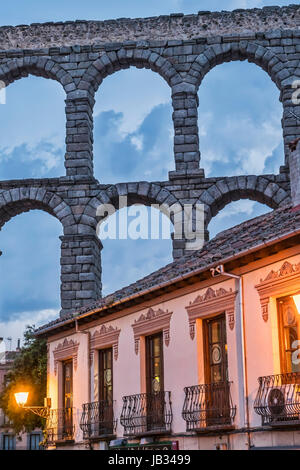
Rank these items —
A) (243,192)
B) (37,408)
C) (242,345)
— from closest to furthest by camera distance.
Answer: (242,345) < (37,408) < (243,192)

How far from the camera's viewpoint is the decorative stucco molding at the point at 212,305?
46.8 feet

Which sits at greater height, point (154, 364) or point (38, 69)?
point (38, 69)

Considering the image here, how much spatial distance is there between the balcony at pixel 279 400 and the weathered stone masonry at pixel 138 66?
17090mm

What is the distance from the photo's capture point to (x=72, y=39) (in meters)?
33.6

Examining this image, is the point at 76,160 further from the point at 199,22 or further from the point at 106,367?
the point at 106,367

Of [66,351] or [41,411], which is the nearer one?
[66,351]

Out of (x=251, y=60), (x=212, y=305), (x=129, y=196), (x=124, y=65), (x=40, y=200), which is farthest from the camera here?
(x=124, y=65)

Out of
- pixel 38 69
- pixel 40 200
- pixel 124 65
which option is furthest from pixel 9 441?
pixel 124 65

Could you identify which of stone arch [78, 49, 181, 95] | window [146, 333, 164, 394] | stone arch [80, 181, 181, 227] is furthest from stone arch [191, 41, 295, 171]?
window [146, 333, 164, 394]

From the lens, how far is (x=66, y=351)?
20516 mm

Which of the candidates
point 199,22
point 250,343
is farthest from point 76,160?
point 250,343

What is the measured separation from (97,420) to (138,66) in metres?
18.4

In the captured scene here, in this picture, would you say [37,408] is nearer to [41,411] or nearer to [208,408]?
[41,411]

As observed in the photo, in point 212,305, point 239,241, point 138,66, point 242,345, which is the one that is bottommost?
point 242,345
